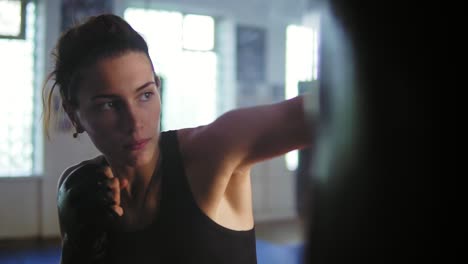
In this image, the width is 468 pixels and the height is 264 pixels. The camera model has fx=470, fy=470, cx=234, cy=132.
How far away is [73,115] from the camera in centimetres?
47

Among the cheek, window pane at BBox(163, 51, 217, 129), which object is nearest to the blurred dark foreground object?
the cheek

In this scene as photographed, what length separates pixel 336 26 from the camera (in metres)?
0.14

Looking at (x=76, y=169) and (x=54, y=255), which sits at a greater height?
(x=76, y=169)

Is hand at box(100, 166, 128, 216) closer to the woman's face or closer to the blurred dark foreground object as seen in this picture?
the woman's face

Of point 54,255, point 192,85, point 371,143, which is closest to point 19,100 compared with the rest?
point 54,255

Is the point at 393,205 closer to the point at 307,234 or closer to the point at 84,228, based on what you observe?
the point at 307,234

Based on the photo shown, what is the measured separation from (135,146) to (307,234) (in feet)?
1.05

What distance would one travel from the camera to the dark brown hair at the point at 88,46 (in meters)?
0.44

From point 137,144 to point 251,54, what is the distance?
2437mm

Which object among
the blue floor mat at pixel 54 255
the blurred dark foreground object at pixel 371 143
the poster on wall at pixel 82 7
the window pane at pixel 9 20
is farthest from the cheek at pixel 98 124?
the blue floor mat at pixel 54 255

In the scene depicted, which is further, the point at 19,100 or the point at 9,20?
the point at 19,100

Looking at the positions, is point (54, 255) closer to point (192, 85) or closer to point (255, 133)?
point (192, 85)

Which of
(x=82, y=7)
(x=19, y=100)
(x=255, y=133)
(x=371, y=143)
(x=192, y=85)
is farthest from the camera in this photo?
(x=19, y=100)

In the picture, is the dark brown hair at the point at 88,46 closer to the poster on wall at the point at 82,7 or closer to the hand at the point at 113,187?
the hand at the point at 113,187
